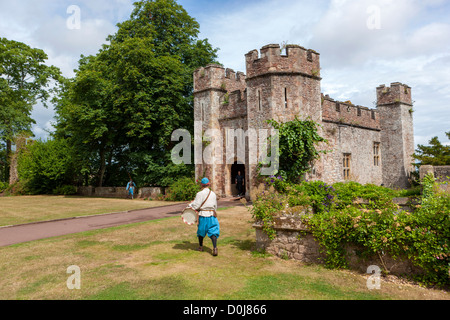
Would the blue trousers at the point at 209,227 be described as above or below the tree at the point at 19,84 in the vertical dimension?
below

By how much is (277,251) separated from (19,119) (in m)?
34.1

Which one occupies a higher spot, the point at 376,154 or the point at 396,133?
the point at 396,133

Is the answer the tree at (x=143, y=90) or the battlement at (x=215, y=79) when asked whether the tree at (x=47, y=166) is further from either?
the battlement at (x=215, y=79)

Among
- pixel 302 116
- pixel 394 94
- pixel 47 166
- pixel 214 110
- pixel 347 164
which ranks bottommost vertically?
pixel 347 164

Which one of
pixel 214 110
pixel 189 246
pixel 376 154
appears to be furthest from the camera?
pixel 376 154

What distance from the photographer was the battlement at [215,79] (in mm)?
19406

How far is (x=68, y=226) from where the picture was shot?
11305 millimetres

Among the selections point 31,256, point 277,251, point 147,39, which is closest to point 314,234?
point 277,251

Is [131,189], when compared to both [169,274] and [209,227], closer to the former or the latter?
[209,227]

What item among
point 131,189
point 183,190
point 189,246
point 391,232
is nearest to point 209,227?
point 189,246

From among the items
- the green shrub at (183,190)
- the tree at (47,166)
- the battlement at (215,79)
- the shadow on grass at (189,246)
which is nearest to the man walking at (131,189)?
the green shrub at (183,190)

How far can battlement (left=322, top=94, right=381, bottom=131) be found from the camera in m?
17.6

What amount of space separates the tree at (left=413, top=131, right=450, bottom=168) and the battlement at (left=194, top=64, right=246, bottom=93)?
41.4 ft

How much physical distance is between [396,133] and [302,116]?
29.7 feet
